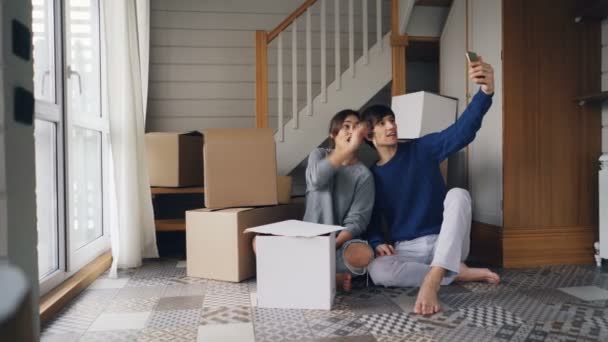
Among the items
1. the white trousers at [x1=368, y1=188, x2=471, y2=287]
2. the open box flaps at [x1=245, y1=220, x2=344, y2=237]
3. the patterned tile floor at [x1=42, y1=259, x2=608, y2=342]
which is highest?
the open box flaps at [x1=245, y1=220, x2=344, y2=237]

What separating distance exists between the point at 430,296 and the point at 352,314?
28 cm

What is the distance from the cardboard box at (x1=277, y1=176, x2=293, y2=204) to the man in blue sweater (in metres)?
0.55

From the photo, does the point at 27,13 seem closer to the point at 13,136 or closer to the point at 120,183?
the point at 13,136

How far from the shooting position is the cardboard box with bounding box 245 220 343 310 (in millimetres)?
1536

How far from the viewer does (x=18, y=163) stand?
32.1 inches

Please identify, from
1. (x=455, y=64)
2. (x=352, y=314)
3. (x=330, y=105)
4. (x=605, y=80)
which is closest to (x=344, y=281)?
(x=352, y=314)

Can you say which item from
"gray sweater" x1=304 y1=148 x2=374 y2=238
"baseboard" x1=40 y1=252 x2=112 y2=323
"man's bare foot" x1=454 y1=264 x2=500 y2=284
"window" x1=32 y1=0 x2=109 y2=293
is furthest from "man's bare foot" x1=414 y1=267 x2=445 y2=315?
"window" x1=32 y1=0 x2=109 y2=293

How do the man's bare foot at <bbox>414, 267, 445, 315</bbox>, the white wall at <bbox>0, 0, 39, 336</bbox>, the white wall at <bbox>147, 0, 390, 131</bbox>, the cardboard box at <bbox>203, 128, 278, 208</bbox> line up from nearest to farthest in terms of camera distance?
the white wall at <bbox>0, 0, 39, 336</bbox> → the man's bare foot at <bbox>414, 267, 445, 315</bbox> → the cardboard box at <bbox>203, 128, 278, 208</bbox> → the white wall at <bbox>147, 0, 390, 131</bbox>

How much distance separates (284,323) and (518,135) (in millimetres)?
1538

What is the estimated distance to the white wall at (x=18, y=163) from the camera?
2.54 ft

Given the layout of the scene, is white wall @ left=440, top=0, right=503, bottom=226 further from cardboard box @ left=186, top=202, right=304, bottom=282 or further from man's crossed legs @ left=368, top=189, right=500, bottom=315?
cardboard box @ left=186, top=202, right=304, bottom=282

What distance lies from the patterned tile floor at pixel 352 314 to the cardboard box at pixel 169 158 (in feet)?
2.37

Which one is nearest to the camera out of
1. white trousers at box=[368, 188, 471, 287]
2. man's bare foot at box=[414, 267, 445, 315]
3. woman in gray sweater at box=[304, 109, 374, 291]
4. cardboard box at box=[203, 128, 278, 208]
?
man's bare foot at box=[414, 267, 445, 315]

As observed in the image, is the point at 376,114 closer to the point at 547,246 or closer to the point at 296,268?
the point at 296,268
